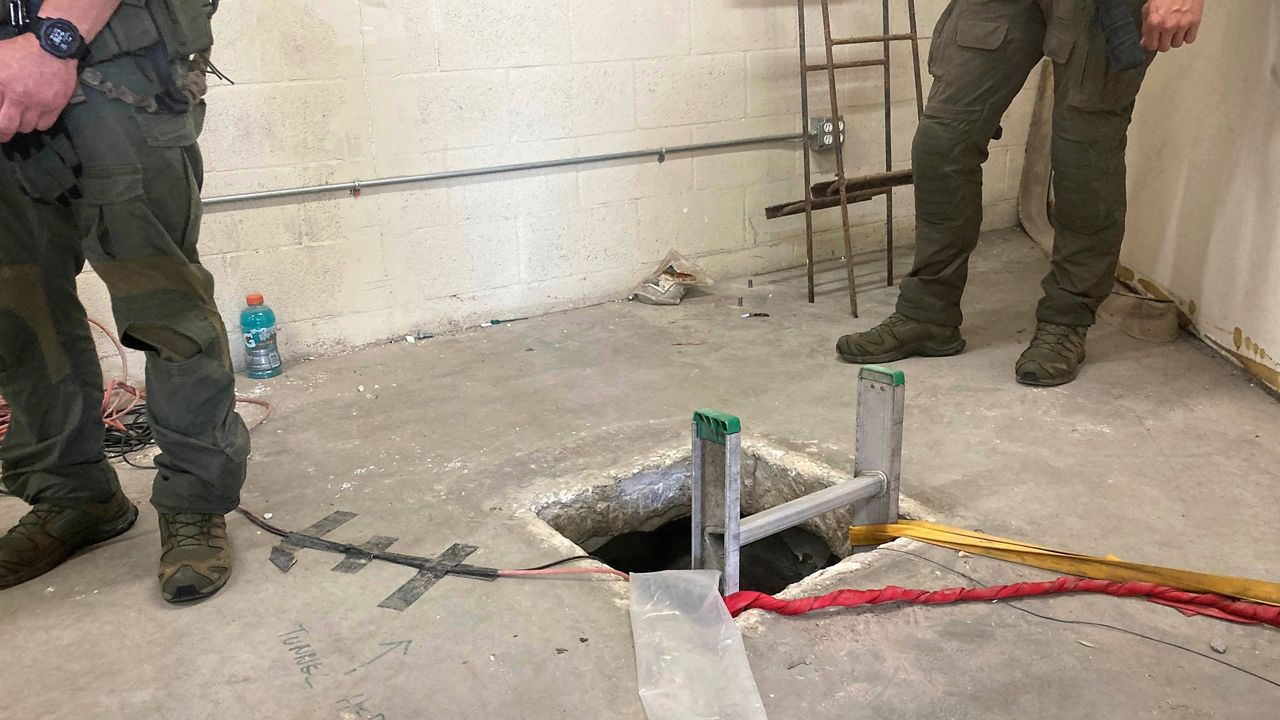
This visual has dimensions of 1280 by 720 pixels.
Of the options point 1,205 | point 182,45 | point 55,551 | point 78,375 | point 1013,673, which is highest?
point 182,45

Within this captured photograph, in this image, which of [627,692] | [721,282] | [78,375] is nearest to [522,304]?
[721,282]

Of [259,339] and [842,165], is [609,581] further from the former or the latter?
[842,165]

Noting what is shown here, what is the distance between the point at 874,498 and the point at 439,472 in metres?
0.88

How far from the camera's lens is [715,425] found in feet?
4.57

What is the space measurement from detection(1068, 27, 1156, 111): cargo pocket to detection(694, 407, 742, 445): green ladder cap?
4.41 ft

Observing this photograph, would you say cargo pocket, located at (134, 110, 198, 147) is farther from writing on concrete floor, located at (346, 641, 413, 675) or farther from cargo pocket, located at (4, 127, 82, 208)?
writing on concrete floor, located at (346, 641, 413, 675)

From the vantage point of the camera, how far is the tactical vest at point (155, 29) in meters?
1.32

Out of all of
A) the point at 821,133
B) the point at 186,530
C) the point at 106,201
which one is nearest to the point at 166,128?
the point at 106,201

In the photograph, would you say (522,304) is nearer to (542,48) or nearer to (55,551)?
(542,48)

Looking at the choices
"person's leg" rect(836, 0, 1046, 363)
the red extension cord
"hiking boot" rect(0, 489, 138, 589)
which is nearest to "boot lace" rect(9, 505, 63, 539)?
"hiking boot" rect(0, 489, 138, 589)

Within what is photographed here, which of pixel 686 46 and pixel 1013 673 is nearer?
pixel 1013 673

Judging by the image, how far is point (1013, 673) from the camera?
4.28ft

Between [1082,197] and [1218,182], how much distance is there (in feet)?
1.75

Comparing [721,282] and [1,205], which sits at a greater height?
[1,205]
